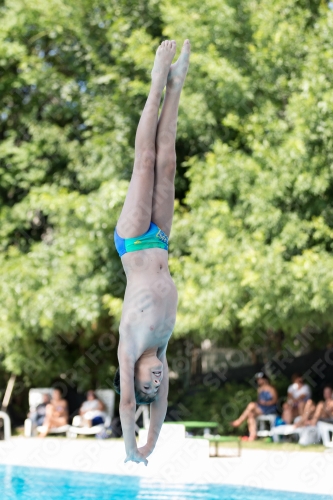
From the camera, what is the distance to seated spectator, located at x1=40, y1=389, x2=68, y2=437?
44.3 feet

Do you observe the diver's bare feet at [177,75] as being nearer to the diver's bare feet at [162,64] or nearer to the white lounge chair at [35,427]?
the diver's bare feet at [162,64]

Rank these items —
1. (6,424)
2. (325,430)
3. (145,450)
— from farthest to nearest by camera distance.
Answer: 1. (6,424)
2. (325,430)
3. (145,450)

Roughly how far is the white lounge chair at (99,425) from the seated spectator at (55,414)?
216mm

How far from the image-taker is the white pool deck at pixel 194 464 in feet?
28.2

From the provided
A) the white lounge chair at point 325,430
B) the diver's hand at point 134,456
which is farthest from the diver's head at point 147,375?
the white lounge chair at point 325,430

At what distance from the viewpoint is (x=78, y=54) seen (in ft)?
49.4

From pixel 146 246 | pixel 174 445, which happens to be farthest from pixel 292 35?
pixel 146 246

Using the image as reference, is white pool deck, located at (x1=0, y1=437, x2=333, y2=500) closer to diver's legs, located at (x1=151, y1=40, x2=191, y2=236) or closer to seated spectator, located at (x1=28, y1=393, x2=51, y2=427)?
seated spectator, located at (x1=28, y1=393, x2=51, y2=427)

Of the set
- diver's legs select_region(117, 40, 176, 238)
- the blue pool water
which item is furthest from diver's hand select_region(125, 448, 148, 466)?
the blue pool water

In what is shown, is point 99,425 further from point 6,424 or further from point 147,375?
point 147,375

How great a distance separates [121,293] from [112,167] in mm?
2163

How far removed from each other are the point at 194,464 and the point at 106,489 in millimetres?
1560

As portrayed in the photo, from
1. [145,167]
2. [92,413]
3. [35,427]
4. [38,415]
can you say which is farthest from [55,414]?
[145,167]

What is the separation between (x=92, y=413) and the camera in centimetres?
1327
